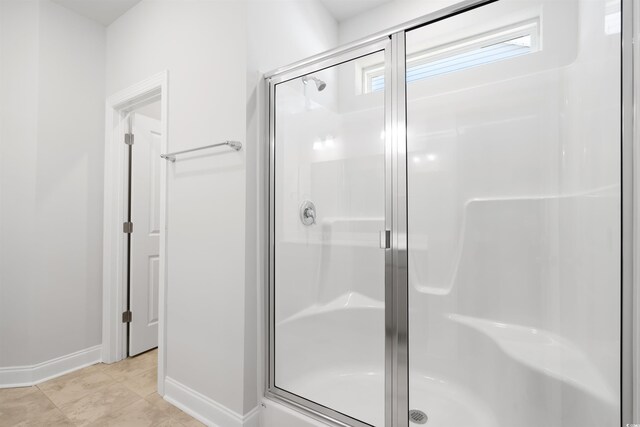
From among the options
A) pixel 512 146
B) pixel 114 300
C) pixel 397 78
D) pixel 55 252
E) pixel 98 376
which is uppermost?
→ pixel 397 78

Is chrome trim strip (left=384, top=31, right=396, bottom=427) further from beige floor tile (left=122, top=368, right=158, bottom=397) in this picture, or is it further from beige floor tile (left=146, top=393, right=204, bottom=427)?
beige floor tile (left=122, top=368, right=158, bottom=397)

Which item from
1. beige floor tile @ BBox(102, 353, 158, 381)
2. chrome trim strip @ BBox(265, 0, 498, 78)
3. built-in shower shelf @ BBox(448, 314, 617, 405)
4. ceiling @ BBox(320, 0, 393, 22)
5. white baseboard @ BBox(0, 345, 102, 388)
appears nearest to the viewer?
built-in shower shelf @ BBox(448, 314, 617, 405)

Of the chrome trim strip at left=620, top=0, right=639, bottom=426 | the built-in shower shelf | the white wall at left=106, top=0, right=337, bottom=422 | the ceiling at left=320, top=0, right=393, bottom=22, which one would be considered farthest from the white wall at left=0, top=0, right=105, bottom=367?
the chrome trim strip at left=620, top=0, right=639, bottom=426

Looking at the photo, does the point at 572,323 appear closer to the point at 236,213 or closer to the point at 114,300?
the point at 236,213

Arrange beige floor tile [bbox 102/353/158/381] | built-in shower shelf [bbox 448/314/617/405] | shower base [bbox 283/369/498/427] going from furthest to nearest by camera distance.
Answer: beige floor tile [bbox 102/353/158/381] < shower base [bbox 283/369/498/427] < built-in shower shelf [bbox 448/314/617/405]

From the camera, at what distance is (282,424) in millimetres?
1553

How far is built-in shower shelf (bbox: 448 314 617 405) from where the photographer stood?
3.54 ft

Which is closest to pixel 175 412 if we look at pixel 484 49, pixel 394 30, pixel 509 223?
pixel 509 223

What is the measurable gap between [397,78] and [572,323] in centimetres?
140

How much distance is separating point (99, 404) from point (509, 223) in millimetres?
2639

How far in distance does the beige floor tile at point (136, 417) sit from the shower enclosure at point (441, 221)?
66 centimetres

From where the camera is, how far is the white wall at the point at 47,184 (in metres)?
2.09

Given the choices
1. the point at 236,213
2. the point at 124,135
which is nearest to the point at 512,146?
the point at 236,213

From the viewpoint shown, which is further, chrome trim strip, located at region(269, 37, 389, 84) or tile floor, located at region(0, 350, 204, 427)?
tile floor, located at region(0, 350, 204, 427)
